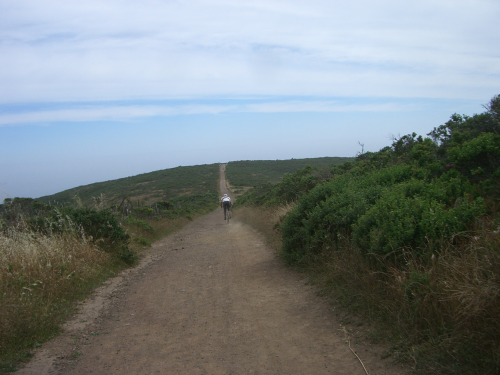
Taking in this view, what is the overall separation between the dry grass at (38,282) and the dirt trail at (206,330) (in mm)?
288

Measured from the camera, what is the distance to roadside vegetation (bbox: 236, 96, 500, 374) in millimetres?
3705

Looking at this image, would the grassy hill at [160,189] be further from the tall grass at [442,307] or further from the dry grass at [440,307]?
the tall grass at [442,307]

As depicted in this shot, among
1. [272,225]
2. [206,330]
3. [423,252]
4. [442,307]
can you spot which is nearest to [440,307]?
[442,307]

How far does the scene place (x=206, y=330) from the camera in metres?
5.36

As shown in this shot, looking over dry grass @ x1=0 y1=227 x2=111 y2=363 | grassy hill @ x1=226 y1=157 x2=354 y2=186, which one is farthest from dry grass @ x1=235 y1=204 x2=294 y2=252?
grassy hill @ x1=226 y1=157 x2=354 y2=186

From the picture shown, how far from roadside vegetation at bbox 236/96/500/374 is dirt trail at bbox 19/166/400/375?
1.56 feet

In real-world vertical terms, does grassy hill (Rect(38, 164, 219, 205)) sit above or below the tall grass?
above

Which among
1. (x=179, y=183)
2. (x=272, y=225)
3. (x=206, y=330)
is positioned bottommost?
(x=206, y=330)

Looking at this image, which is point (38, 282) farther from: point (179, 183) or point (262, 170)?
point (262, 170)

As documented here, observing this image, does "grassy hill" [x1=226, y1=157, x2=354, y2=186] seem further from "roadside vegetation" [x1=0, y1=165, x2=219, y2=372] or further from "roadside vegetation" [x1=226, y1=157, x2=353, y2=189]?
"roadside vegetation" [x1=0, y1=165, x2=219, y2=372]

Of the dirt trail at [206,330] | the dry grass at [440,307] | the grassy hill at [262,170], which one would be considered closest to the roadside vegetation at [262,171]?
the grassy hill at [262,170]

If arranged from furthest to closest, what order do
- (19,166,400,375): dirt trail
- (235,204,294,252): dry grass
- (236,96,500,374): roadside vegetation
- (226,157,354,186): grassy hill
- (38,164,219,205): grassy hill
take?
(226,157,354,186): grassy hill
(38,164,219,205): grassy hill
(235,204,294,252): dry grass
(19,166,400,375): dirt trail
(236,96,500,374): roadside vegetation

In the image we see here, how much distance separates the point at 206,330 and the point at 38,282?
3065 millimetres

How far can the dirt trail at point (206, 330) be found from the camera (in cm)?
429
